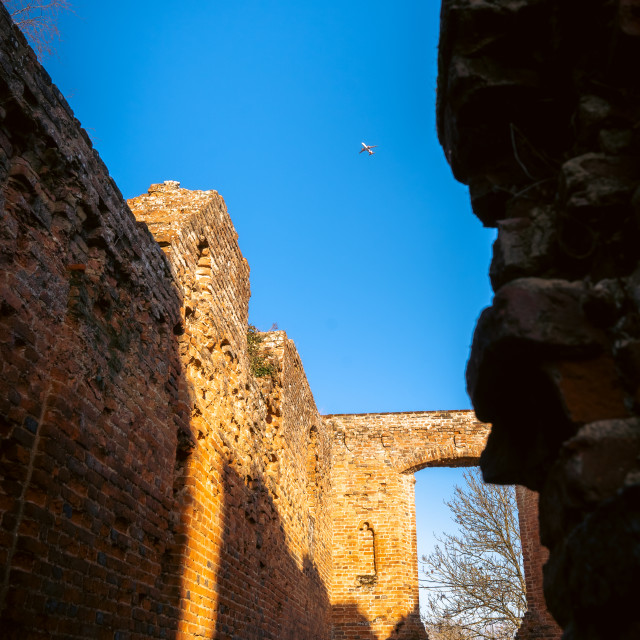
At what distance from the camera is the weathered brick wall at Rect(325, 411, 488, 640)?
13289mm

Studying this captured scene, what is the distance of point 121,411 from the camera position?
404 centimetres

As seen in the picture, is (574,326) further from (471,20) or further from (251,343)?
(251,343)

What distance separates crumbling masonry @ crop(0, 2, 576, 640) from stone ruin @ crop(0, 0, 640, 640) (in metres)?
0.02

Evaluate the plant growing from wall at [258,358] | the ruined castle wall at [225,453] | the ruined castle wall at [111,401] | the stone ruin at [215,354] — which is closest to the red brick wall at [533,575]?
the ruined castle wall at [225,453]

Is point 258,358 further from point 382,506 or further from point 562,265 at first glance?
point 562,265

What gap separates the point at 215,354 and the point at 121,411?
2448mm

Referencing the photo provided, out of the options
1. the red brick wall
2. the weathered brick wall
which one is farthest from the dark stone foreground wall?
the weathered brick wall

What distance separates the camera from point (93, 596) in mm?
3432

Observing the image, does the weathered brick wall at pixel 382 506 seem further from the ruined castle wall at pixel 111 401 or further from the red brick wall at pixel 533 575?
the ruined castle wall at pixel 111 401

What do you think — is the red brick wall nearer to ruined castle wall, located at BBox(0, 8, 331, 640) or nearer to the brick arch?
the brick arch

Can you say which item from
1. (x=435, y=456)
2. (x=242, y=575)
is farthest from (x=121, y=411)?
(x=435, y=456)

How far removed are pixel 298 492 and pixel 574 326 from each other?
31.1 ft

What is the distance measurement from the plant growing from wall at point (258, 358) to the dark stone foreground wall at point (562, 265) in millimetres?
7490

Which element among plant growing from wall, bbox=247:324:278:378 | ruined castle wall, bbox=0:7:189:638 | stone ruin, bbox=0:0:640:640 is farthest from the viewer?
plant growing from wall, bbox=247:324:278:378
